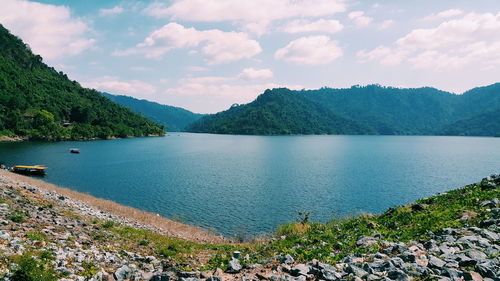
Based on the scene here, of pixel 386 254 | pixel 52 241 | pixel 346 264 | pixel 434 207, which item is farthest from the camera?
pixel 434 207

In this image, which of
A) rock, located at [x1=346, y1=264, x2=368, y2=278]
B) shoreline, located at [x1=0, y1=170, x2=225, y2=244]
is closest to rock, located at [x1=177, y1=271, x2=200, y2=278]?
rock, located at [x1=346, y1=264, x2=368, y2=278]

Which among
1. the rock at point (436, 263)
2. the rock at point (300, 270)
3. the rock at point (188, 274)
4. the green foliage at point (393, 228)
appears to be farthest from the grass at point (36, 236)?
the rock at point (436, 263)

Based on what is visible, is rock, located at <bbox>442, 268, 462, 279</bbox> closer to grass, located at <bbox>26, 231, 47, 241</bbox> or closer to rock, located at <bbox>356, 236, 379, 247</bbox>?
rock, located at <bbox>356, 236, 379, 247</bbox>

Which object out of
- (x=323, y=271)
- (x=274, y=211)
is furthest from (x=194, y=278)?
(x=274, y=211)

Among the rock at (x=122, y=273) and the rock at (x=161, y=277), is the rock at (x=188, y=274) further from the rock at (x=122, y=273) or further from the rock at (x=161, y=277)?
the rock at (x=122, y=273)

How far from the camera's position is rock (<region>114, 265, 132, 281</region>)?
1455cm

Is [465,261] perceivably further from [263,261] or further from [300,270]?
[263,261]

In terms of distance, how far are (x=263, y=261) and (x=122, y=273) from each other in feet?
26.6

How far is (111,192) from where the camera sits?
67.1 m

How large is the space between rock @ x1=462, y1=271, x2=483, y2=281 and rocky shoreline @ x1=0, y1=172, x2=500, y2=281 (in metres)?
0.04

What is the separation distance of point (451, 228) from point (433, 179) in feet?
264

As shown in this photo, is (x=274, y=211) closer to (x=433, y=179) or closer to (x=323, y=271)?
(x=323, y=271)

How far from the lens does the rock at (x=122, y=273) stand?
47.8 ft

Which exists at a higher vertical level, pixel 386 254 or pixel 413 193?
pixel 386 254
